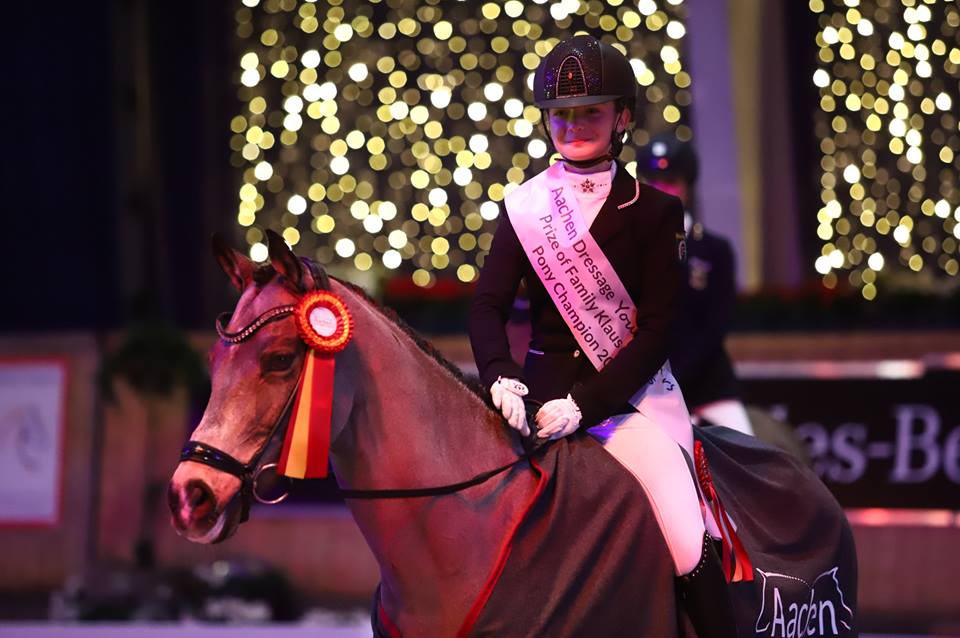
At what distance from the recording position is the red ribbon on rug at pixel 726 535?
279 cm

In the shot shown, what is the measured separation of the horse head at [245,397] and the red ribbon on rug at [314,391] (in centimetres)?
2

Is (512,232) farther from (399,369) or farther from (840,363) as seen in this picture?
(840,363)

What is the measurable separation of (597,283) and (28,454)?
5188 millimetres

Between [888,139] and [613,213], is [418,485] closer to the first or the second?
[613,213]

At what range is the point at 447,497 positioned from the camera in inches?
98.8

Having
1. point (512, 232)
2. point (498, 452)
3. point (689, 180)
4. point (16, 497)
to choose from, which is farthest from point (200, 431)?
point (16, 497)

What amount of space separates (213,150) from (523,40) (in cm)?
222

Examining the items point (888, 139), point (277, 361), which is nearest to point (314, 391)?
point (277, 361)

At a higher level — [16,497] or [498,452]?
[498,452]

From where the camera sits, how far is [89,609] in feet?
21.5

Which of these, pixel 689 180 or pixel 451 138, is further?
pixel 451 138

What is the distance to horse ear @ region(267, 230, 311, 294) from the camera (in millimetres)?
2385

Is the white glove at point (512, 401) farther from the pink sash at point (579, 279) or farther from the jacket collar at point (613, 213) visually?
the jacket collar at point (613, 213)

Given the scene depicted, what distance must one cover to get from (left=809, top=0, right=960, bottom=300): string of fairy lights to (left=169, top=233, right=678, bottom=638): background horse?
18.9 ft
